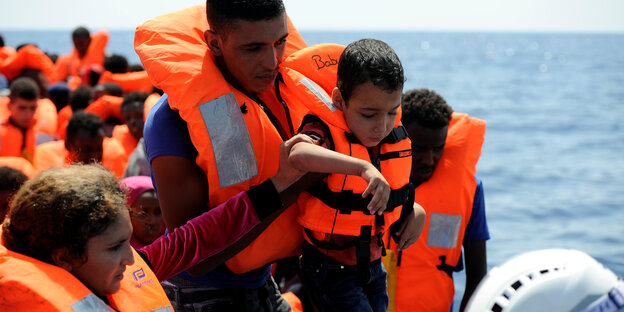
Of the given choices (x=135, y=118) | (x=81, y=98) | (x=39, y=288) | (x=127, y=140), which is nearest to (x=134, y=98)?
(x=135, y=118)

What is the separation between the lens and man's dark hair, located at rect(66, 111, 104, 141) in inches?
204

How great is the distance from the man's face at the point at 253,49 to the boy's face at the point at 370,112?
0.95 ft

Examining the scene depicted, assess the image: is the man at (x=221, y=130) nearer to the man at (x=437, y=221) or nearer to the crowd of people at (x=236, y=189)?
the crowd of people at (x=236, y=189)

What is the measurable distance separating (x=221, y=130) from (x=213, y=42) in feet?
1.04

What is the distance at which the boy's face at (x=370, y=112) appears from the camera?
6.97ft

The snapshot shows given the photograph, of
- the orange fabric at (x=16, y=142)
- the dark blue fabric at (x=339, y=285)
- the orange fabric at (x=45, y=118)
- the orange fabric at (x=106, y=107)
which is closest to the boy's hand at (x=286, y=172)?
the dark blue fabric at (x=339, y=285)

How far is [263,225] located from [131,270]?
1.42 ft

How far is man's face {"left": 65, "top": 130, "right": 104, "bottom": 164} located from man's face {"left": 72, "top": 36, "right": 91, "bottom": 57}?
23.4 ft

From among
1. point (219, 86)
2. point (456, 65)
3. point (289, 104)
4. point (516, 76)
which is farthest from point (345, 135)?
point (456, 65)

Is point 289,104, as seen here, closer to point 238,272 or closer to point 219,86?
point 219,86

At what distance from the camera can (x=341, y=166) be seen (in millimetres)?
1930

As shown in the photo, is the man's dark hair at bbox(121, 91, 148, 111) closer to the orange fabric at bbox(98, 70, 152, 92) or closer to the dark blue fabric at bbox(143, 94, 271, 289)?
the orange fabric at bbox(98, 70, 152, 92)

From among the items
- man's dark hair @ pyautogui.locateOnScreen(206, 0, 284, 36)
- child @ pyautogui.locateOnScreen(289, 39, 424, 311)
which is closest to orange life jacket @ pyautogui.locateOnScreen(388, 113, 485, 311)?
child @ pyautogui.locateOnScreen(289, 39, 424, 311)

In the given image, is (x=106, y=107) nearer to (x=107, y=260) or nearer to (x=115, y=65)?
(x=115, y=65)
